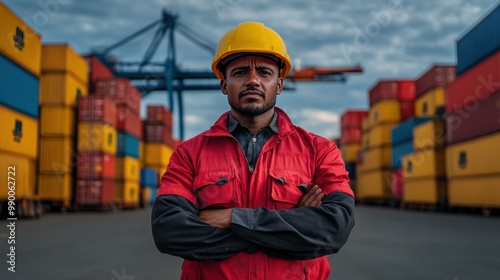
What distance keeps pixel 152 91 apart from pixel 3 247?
115ft

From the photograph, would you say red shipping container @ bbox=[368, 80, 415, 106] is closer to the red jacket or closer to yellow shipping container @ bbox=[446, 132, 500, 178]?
yellow shipping container @ bbox=[446, 132, 500, 178]

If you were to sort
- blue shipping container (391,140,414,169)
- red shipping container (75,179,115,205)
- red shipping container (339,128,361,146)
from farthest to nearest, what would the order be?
1. red shipping container (339,128,361,146)
2. blue shipping container (391,140,414,169)
3. red shipping container (75,179,115,205)

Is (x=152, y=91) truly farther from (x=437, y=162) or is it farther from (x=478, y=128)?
(x=478, y=128)

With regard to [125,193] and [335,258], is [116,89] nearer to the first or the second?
[125,193]

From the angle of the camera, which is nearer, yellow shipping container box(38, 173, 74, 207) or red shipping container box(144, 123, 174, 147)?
yellow shipping container box(38, 173, 74, 207)

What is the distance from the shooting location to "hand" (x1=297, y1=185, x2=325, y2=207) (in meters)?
2.08

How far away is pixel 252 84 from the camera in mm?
2160

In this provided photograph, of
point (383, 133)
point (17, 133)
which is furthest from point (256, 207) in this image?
point (383, 133)

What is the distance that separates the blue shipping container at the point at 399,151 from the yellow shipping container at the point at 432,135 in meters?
3.40

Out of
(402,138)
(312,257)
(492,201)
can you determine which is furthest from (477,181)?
(312,257)

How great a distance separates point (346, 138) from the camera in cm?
5581

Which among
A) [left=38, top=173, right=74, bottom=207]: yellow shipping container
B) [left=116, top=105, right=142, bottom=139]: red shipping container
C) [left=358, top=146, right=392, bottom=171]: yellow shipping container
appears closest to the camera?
[left=38, top=173, right=74, bottom=207]: yellow shipping container

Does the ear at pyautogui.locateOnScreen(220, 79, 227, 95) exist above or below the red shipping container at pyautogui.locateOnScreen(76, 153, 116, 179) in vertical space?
below

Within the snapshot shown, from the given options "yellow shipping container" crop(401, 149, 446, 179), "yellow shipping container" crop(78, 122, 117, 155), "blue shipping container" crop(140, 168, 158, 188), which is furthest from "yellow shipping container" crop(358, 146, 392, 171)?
"yellow shipping container" crop(78, 122, 117, 155)
